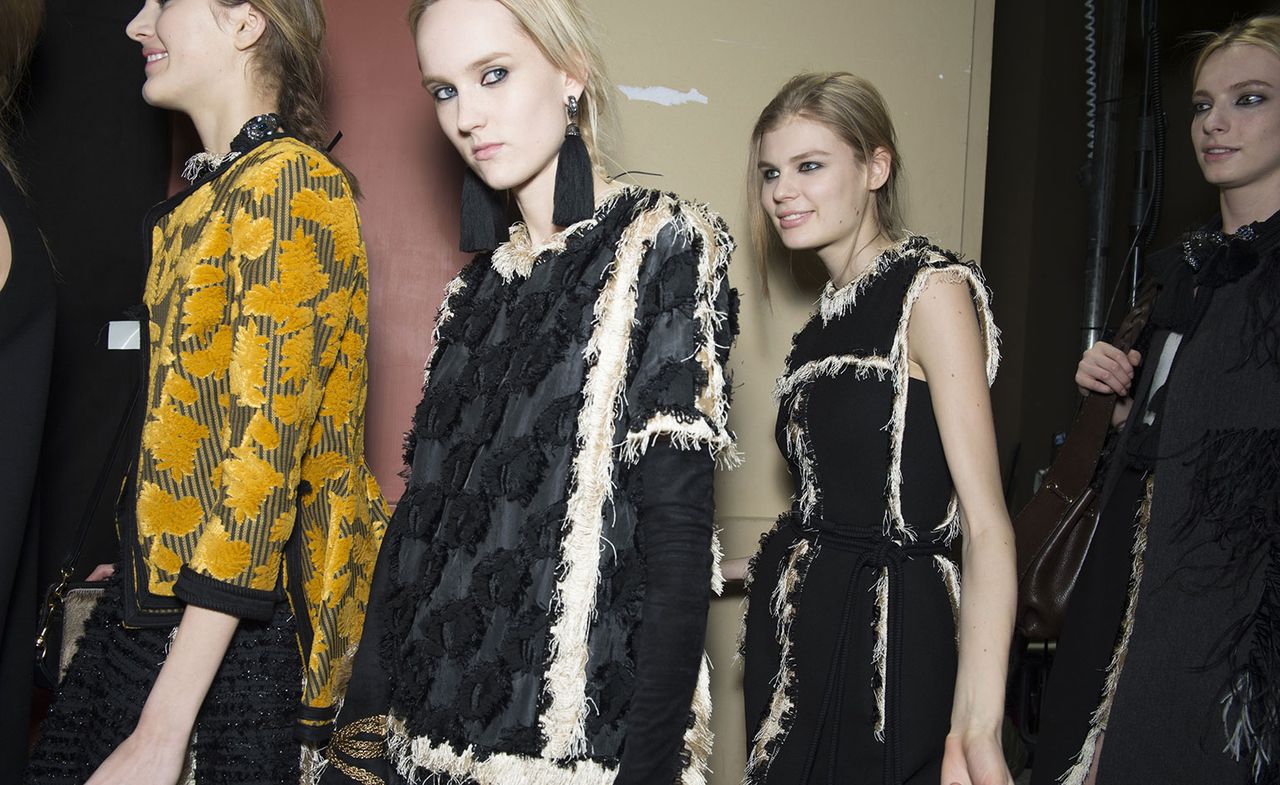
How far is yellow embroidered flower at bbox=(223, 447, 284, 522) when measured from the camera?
1.29 metres

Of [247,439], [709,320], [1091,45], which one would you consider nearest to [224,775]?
[247,439]

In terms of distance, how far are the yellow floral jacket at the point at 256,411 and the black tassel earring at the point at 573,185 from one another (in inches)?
13.2

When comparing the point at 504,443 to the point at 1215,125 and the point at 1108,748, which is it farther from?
the point at 1215,125

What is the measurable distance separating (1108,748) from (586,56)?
60.5 inches

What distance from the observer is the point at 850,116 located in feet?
6.64

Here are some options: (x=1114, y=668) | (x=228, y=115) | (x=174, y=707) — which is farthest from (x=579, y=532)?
(x=1114, y=668)

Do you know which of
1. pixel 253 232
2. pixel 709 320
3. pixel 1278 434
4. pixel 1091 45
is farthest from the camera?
pixel 1091 45

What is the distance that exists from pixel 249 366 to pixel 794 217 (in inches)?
45.7

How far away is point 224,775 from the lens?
1320mm

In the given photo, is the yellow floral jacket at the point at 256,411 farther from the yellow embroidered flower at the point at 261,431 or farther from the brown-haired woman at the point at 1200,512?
the brown-haired woman at the point at 1200,512

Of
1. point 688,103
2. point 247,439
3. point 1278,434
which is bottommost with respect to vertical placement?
point 247,439

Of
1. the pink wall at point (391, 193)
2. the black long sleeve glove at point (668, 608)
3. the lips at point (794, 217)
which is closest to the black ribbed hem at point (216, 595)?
the black long sleeve glove at point (668, 608)

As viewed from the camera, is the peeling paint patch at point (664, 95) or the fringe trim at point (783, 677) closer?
the fringe trim at point (783, 677)

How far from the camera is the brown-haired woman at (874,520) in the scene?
165 centimetres
